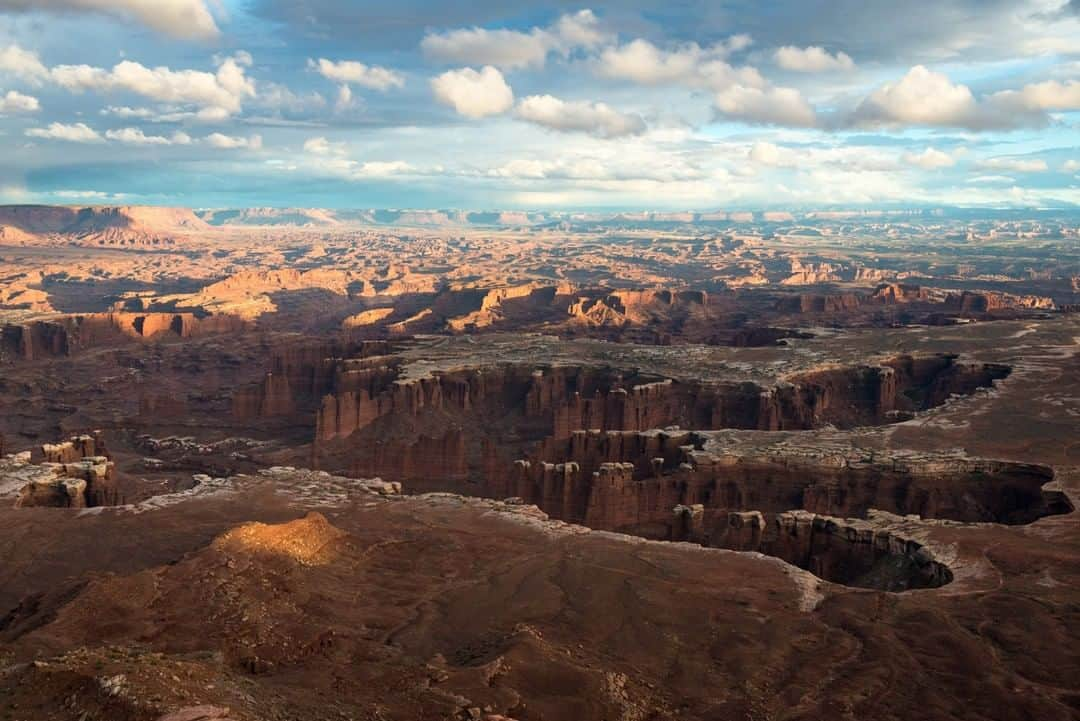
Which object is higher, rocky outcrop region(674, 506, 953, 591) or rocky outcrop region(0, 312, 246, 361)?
rocky outcrop region(674, 506, 953, 591)

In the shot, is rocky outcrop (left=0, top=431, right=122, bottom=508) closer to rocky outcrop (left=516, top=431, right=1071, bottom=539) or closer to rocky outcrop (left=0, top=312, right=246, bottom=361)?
rocky outcrop (left=516, top=431, right=1071, bottom=539)

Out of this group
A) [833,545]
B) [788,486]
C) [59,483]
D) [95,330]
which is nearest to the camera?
[833,545]

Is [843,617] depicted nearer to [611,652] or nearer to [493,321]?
[611,652]

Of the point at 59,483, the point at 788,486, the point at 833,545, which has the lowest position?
the point at 59,483

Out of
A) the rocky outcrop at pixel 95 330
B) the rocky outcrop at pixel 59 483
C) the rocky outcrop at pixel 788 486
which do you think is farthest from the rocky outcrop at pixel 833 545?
the rocky outcrop at pixel 95 330

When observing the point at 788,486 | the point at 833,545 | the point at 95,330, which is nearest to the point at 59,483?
the point at 833,545

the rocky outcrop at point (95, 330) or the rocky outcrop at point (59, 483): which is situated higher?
the rocky outcrop at point (59, 483)

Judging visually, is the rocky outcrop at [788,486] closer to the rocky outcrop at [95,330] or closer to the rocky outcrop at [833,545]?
the rocky outcrop at [833,545]

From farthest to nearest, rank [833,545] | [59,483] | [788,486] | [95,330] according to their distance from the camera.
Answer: [95,330], [788,486], [59,483], [833,545]

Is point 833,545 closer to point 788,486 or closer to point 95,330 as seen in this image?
point 788,486

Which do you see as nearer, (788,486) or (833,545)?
(833,545)

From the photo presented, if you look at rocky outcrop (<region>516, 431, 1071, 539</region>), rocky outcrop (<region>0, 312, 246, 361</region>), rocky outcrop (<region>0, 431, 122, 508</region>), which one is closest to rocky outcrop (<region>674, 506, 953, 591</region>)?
rocky outcrop (<region>516, 431, 1071, 539</region>)
